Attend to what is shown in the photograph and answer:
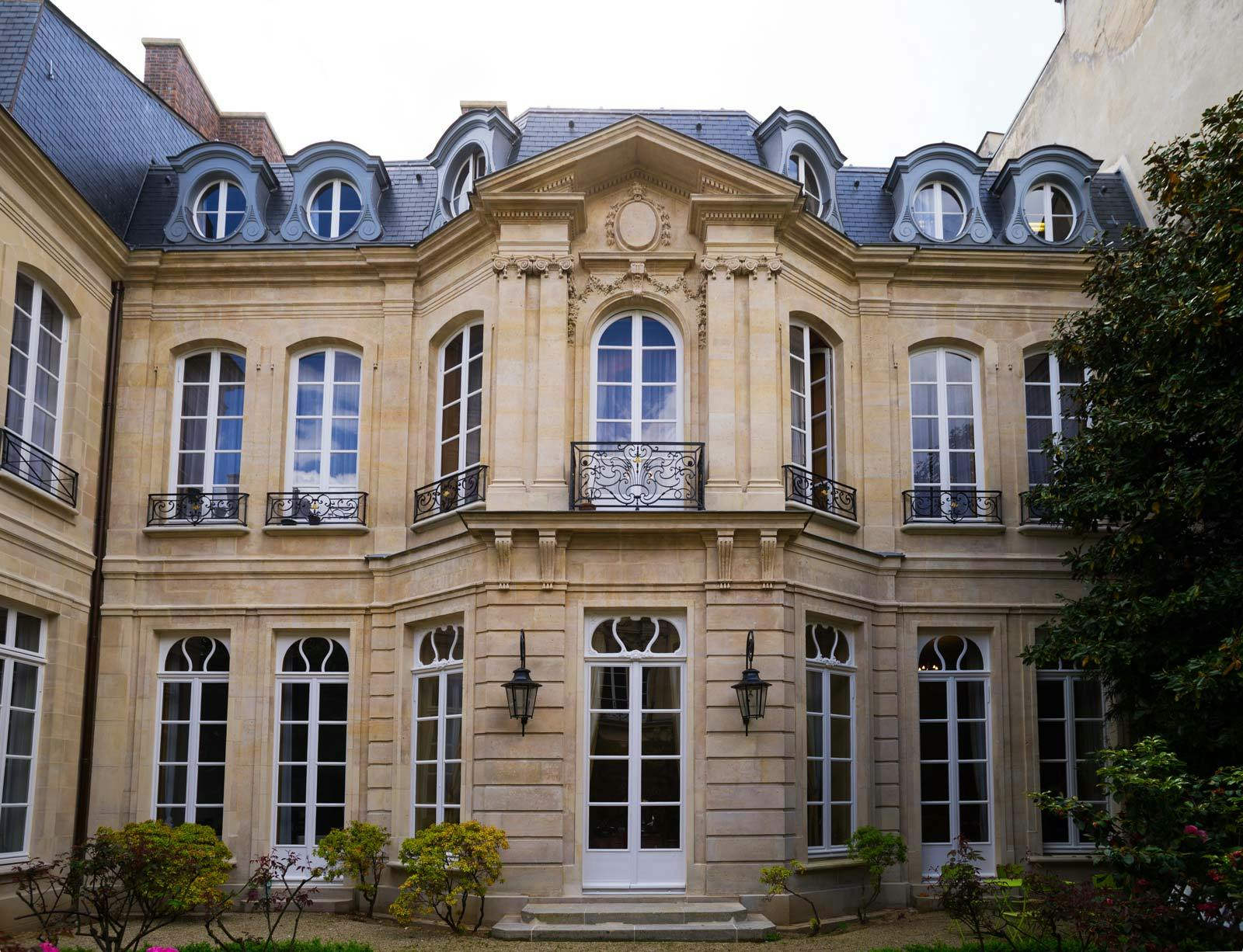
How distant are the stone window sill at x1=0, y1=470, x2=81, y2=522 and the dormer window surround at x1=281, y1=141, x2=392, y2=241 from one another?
4437mm

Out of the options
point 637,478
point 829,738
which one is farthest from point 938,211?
point 829,738

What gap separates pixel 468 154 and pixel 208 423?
14.8ft

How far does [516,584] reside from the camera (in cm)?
1439

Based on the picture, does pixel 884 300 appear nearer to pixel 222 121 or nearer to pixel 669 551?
pixel 669 551

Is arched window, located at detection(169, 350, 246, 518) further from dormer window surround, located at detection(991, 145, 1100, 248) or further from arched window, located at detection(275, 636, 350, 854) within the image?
dormer window surround, located at detection(991, 145, 1100, 248)

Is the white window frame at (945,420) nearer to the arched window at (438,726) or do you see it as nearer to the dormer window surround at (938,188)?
the dormer window surround at (938,188)

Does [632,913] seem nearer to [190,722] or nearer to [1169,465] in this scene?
[190,722]

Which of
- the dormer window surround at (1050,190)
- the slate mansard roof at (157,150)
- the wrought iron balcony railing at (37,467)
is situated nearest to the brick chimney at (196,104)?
the slate mansard roof at (157,150)

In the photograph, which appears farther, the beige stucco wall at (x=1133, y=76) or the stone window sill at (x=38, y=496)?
the beige stucco wall at (x=1133, y=76)

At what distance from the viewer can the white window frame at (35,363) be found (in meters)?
14.4

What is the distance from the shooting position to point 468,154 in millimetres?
16766

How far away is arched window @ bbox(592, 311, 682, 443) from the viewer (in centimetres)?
1528

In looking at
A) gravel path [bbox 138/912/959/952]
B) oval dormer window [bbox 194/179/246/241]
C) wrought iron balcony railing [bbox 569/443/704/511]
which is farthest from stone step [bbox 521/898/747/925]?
oval dormer window [bbox 194/179/246/241]

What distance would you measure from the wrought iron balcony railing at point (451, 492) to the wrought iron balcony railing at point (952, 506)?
16.5 feet
